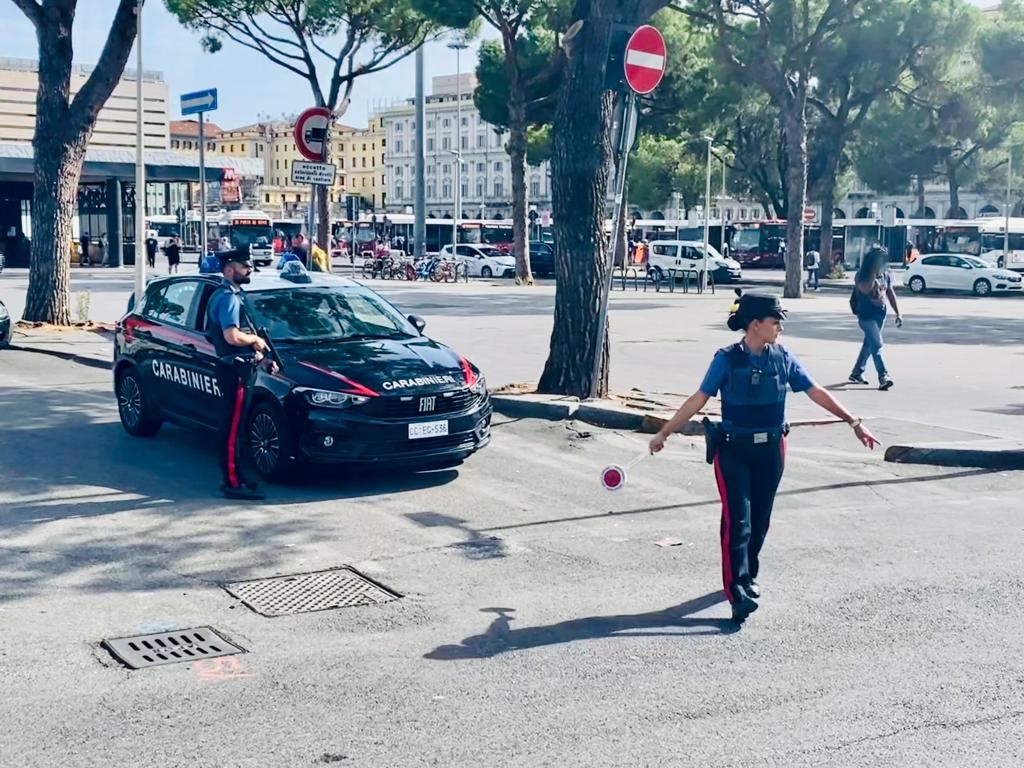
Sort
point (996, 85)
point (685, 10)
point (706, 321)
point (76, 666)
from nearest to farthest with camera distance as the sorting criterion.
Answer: point (76, 666) < point (706, 321) < point (685, 10) < point (996, 85)

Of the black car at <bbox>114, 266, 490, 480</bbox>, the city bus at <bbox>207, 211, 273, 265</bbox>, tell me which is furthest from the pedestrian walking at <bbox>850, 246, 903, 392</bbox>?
the city bus at <bbox>207, 211, 273, 265</bbox>

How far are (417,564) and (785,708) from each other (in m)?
2.81

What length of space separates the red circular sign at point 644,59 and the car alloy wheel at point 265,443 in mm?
4457

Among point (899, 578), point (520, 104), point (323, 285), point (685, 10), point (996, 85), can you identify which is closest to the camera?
→ point (899, 578)

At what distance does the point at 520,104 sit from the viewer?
42.7 m

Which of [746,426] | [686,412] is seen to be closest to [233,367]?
[686,412]

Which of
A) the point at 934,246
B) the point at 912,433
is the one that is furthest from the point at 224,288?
the point at 934,246

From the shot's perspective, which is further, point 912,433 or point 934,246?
point 934,246

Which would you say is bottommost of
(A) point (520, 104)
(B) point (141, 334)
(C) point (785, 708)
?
(C) point (785, 708)

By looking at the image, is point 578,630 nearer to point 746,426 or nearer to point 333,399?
point 746,426

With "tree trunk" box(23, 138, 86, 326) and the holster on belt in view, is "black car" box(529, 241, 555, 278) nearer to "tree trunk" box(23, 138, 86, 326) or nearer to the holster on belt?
"tree trunk" box(23, 138, 86, 326)

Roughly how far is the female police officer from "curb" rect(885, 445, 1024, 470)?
4.68 metres

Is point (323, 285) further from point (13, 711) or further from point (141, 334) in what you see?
point (13, 711)

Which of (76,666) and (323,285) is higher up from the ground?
(323,285)
